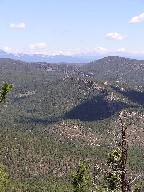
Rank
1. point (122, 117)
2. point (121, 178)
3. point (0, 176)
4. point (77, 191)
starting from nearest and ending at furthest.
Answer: point (122, 117) → point (121, 178) → point (0, 176) → point (77, 191)

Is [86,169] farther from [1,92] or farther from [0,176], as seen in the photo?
[1,92]

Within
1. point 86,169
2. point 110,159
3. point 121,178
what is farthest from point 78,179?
point 121,178

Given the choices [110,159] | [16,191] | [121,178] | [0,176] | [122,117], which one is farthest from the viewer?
[16,191]

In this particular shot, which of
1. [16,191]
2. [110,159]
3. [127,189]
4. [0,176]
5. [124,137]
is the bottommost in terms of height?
[16,191]

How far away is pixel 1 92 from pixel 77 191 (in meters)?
60.9

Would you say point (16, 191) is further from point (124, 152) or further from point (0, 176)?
point (124, 152)

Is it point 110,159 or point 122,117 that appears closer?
point 122,117

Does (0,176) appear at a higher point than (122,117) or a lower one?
lower


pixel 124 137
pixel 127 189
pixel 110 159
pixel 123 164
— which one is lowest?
pixel 110 159

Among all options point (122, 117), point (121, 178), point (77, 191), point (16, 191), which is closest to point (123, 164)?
point (121, 178)

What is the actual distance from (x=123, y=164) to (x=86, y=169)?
269 ft

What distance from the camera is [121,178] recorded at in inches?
636

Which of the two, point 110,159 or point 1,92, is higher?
point 1,92

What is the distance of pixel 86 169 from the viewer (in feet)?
316
